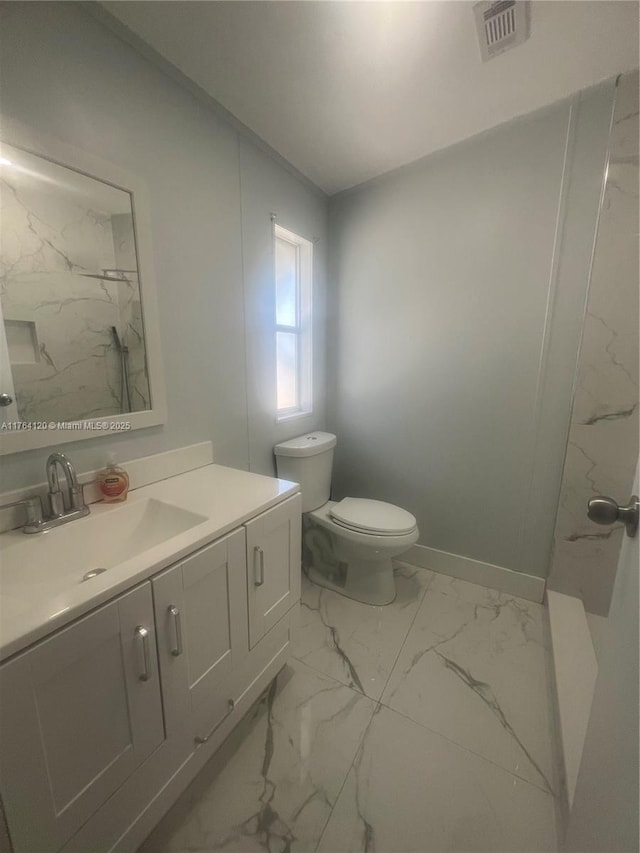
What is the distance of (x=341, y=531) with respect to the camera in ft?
5.47

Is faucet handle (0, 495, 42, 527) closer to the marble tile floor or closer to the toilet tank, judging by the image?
the marble tile floor

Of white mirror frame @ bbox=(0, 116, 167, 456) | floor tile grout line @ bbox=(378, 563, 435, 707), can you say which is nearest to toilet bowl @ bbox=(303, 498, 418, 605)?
floor tile grout line @ bbox=(378, 563, 435, 707)

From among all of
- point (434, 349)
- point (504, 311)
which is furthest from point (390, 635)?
point (504, 311)

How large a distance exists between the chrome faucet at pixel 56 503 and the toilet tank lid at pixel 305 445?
3.08ft

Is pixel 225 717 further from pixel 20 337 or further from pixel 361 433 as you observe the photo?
pixel 361 433

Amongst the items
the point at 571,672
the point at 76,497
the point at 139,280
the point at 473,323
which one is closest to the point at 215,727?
the point at 76,497

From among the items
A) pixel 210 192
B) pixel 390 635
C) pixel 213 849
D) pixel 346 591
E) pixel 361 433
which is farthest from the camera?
pixel 361 433

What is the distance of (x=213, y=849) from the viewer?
0.86m

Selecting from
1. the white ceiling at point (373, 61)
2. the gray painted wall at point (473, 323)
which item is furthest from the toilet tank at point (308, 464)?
the white ceiling at point (373, 61)

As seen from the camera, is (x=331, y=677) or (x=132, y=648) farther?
(x=331, y=677)

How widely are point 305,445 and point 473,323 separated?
1070mm

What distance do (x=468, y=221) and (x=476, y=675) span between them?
2.04 m

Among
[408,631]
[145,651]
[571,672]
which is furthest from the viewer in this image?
[408,631]

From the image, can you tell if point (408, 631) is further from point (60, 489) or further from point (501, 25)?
point (501, 25)
